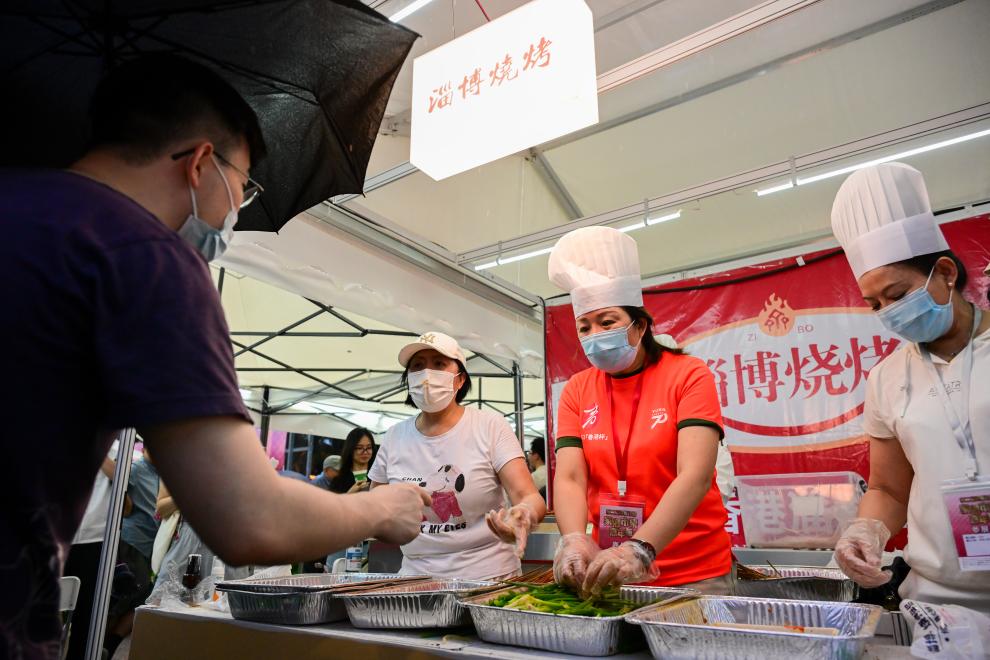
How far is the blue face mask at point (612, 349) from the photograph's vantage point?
6.60 feet

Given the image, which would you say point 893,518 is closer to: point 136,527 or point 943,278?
point 943,278

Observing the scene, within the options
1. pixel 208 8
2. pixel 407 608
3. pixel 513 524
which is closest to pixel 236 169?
pixel 208 8

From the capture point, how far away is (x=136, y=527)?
3.97 m

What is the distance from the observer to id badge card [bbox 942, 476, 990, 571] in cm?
131

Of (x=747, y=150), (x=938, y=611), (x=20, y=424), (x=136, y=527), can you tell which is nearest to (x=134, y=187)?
(x=20, y=424)

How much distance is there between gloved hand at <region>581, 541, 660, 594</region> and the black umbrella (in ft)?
3.96

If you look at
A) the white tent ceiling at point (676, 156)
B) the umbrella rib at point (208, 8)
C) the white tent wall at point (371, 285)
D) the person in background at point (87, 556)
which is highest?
the white tent ceiling at point (676, 156)

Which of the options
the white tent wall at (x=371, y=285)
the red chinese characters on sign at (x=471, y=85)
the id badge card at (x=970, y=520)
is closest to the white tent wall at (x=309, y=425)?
the white tent wall at (x=371, y=285)

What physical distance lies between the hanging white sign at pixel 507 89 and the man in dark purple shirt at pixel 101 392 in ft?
5.63

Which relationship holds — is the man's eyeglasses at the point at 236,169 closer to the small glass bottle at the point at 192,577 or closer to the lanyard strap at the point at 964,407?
the small glass bottle at the point at 192,577

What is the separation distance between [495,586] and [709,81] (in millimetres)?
4683

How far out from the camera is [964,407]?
1497 mm

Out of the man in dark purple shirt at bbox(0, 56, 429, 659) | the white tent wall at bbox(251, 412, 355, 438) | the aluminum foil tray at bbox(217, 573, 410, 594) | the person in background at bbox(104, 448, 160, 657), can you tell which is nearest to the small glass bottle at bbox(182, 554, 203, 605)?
the aluminum foil tray at bbox(217, 573, 410, 594)

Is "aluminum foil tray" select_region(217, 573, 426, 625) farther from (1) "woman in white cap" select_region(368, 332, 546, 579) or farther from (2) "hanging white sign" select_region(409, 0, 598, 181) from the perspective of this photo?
(2) "hanging white sign" select_region(409, 0, 598, 181)
